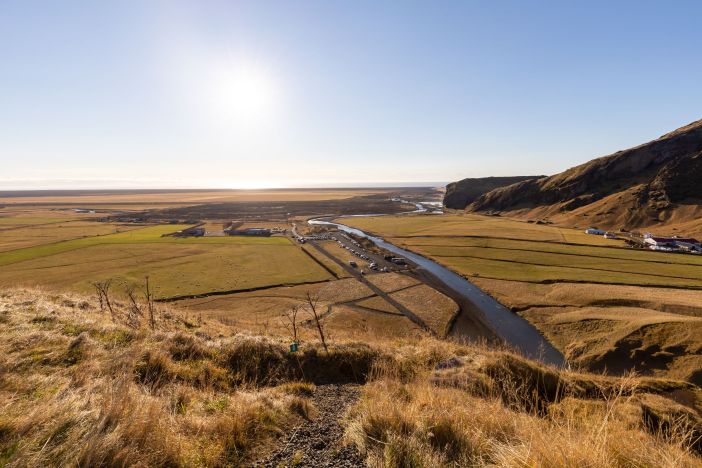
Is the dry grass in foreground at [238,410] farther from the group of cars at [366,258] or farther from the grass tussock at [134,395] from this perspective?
the group of cars at [366,258]

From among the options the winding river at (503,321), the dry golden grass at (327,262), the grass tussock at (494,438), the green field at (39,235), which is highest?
the grass tussock at (494,438)

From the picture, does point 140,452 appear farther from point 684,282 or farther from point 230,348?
point 684,282

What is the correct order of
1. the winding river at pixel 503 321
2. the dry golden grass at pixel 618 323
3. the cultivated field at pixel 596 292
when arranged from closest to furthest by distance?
the dry golden grass at pixel 618 323, the cultivated field at pixel 596 292, the winding river at pixel 503 321

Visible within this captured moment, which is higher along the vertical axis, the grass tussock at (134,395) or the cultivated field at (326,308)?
the grass tussock at (134,395)

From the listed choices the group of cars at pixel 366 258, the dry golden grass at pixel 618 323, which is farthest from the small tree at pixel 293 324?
the group of cars at pixel 366 258

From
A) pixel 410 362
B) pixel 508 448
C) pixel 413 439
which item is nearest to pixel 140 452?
pixel 413 439
